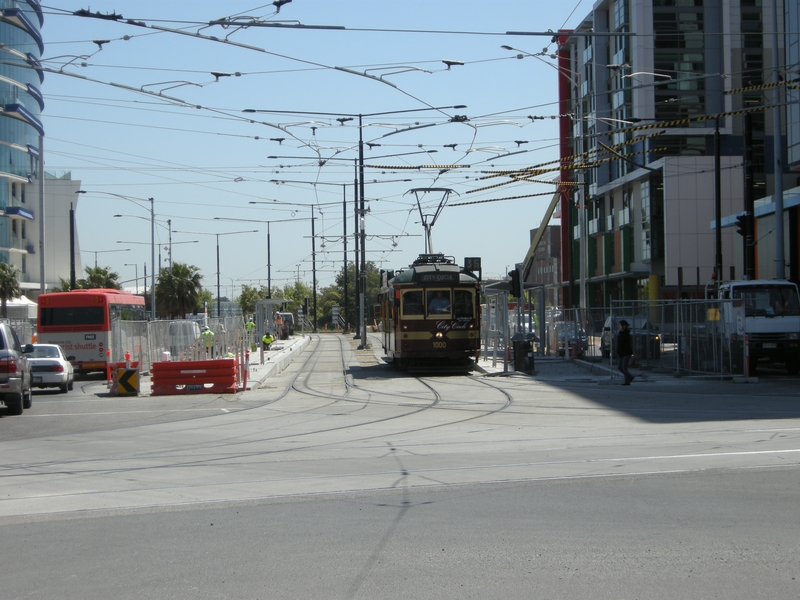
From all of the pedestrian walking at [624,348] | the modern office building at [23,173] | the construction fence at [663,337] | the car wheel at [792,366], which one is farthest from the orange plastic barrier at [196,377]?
the modern office building at [23,173]

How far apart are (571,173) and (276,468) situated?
3013cm

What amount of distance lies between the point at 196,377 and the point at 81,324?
413 inches

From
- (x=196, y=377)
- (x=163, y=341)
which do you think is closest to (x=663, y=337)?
(x=196, y=377)

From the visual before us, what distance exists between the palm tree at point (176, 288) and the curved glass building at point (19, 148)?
10779mm

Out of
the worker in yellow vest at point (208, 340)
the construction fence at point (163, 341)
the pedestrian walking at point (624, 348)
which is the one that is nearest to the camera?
the pedestrian walking at point (624, 348)

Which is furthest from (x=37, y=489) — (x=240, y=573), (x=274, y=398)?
(x=274, y=398)

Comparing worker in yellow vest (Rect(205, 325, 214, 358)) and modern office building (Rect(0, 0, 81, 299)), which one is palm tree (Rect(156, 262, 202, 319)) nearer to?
modern office building (Rect(0, 0, 81, 299))

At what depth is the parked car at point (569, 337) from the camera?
108ft

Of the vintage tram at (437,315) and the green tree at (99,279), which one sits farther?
the green tree at (99,279)

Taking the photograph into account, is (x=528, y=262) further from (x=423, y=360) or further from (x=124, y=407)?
(x=124, y=407)

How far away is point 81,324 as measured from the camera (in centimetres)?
3188

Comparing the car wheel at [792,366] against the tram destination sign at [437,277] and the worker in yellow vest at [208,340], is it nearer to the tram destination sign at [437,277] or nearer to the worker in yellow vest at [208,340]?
the tram destination sign at [437,277]

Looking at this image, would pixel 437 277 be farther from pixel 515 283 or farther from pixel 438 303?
pixel 515 283

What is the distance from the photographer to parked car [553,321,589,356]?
32.9 m
